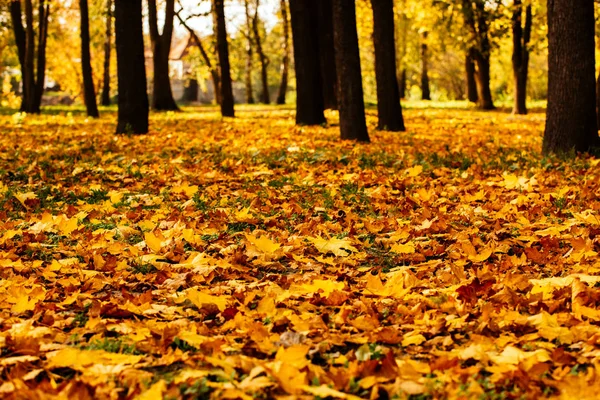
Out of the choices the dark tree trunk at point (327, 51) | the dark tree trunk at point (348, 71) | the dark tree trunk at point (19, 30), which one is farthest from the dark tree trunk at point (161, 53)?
the dark tree trunk at point (348, 71)

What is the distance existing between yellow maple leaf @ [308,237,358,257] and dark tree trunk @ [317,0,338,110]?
50.6 ft

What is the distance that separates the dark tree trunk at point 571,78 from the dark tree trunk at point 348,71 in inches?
131

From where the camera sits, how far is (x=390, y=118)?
15.4 meters

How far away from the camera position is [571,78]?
9.70 meters

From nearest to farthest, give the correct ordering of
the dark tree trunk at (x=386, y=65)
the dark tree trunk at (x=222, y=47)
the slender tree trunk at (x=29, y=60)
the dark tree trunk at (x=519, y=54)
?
1. the dark tree trunk at (x=386, y=65)
2. the dark tree trunk at (x=222, y=47)
3. the dark tree trunk at (x=519, y=54)
4. the slender tree trunk at (x=29, y=60)

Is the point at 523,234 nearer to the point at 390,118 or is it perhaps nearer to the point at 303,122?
the point at 390,118

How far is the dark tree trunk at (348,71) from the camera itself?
11.9m

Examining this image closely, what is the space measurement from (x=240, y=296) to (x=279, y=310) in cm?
33

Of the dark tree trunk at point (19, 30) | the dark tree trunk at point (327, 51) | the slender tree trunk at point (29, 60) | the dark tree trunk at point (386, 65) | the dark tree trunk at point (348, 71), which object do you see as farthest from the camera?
the dark tree trunk at point (19, 30)

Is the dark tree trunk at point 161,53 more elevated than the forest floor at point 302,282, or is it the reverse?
the dark tree trunk at point 161,53

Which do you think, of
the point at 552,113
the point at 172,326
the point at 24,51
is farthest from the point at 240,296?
the point at 24,51

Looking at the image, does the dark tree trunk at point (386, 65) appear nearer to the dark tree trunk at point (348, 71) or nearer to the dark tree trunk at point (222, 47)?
the dark tree trunk at point (348, 71)

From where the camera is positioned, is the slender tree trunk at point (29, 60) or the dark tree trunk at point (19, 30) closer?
the slender tree trunk at point (29, 60)

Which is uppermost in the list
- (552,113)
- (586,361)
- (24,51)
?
(24,51)
